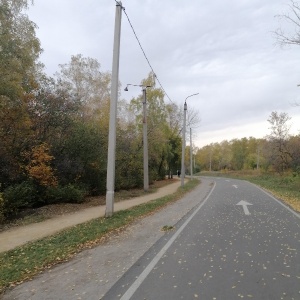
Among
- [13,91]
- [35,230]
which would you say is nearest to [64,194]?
[13,91]

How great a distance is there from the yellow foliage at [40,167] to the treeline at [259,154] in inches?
1198

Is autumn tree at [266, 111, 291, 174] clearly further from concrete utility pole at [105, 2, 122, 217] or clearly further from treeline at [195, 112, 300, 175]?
concrete utility pole at [105, 2, 122, 217]

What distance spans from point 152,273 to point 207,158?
116271mm

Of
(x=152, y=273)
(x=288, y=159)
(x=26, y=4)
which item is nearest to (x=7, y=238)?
(x=152, y=273)

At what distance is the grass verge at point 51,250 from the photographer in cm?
620

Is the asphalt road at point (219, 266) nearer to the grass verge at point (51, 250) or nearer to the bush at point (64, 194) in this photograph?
the grass verge at point (51, 250)

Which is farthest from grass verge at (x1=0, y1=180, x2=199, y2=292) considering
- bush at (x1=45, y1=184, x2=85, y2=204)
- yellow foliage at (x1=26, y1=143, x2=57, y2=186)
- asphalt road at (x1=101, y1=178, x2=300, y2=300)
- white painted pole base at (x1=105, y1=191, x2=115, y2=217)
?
bush at (x1=45, y1=184, x2=85, y2=204)

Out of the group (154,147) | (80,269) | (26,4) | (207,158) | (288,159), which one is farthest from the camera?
(207,158)

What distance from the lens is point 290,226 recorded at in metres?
9.91

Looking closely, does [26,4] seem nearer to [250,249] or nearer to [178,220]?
[178,220]

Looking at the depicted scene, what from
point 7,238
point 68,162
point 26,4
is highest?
point 26,4

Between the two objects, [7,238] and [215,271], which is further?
[7,238]

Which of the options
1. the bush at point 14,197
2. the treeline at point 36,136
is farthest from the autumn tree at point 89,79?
the bush at point 14,197

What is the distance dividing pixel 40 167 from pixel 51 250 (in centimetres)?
912
